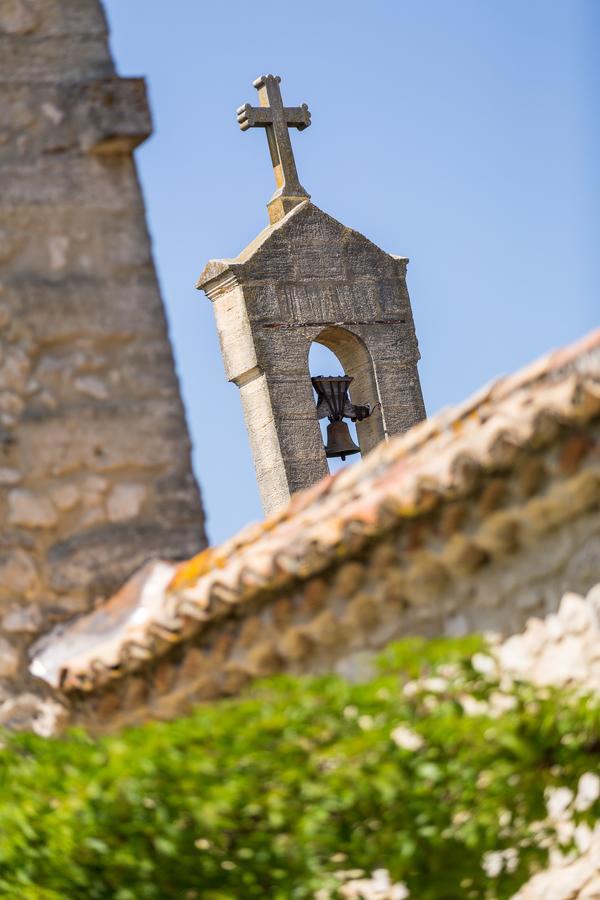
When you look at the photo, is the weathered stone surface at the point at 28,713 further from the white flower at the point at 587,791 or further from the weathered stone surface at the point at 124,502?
the white flower at the point at 587,791

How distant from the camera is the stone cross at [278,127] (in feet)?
37.0

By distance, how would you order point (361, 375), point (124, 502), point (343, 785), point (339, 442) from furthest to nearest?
point (361, 375)
point (339, 442)
point (124, 502)
point (343, 785)

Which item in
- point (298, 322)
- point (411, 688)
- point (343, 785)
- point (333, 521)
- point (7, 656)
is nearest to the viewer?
point (343, 785)

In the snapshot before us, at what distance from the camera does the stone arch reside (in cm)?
1109

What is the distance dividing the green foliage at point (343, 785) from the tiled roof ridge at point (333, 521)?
1.56ft

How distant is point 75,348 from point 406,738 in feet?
7.03

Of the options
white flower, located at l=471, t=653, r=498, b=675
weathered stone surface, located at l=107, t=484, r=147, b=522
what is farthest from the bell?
white flower, located at l=471, t=653, r=498, b=675

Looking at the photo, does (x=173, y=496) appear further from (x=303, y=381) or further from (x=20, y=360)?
(x=303, y=381)

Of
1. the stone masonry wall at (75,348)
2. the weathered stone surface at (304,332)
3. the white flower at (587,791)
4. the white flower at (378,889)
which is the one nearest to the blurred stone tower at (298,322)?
the weathered stone surface at (304,332)

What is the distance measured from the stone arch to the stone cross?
0.79 m

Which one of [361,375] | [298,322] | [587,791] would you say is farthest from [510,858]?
[361,375]

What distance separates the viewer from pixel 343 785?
4.20 meters

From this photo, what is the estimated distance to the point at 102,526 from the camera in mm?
5965

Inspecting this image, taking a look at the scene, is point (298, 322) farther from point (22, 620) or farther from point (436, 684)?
point (436, 684)
